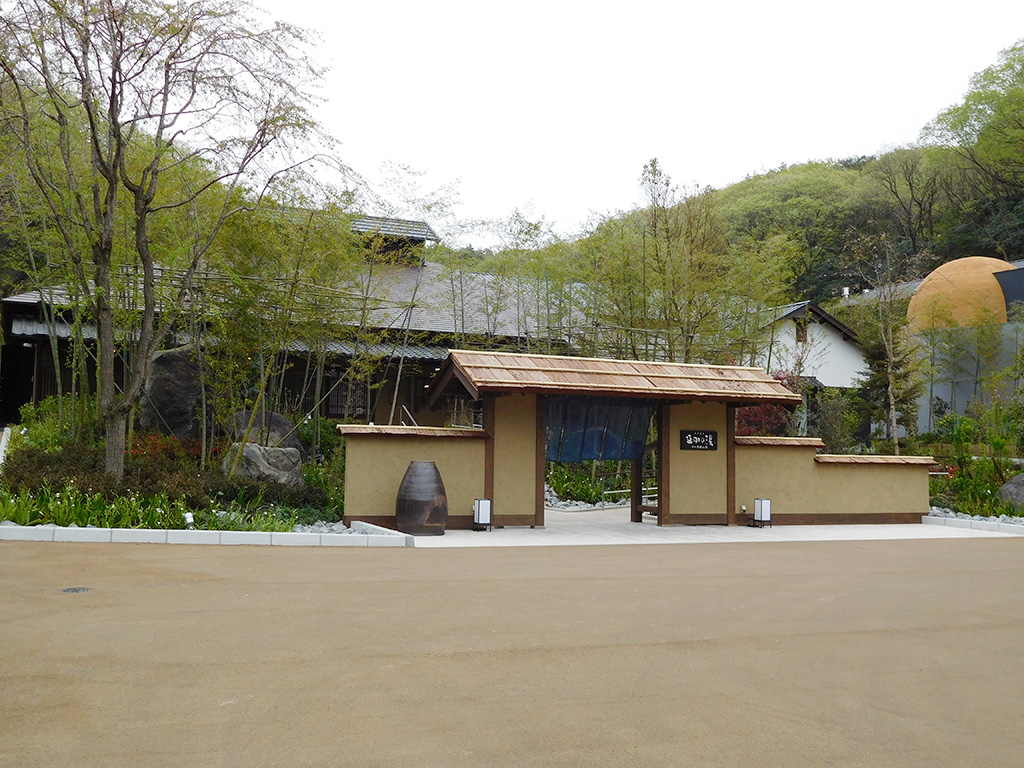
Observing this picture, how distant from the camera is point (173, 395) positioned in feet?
42.8

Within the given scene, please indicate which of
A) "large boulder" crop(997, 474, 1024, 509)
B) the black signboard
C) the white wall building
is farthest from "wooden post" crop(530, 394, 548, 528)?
the white wall building

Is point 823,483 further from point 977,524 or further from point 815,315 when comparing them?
point 815,315

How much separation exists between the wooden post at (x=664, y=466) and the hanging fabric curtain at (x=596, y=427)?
0.20 meters

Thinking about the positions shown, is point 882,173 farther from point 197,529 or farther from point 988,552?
point 197,529

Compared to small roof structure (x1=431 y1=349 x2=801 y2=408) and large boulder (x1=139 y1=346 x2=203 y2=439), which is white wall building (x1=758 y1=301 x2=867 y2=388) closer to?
small roof structure (x1=431 y1=349 x2=801 y2=408)

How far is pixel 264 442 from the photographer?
11.9 metres

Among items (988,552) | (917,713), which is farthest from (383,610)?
(988,552)

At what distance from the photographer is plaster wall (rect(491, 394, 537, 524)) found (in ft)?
34.9

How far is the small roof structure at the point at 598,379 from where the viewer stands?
10.3 m

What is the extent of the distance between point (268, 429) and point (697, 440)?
604 cm

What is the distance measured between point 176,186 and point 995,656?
11.2 m

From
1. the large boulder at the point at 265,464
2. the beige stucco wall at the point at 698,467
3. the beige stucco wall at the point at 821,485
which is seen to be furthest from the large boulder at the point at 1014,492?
the large boulder at the point at 265,464

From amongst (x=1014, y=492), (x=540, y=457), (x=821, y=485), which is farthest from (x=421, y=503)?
(x=1014, y=492)

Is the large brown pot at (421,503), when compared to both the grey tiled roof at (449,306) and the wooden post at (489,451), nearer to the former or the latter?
the wooden post at (489,451)
